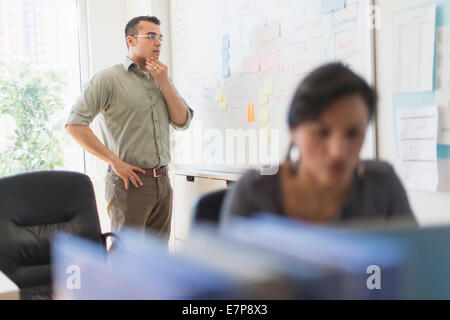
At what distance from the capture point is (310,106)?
0.87 feet

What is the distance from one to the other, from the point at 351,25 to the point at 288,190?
402 millimetres

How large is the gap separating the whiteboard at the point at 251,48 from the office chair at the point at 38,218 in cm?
68

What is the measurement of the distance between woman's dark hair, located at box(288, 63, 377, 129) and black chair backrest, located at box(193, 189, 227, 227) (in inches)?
2.8

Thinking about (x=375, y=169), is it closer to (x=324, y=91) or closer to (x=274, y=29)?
(x=324, y=91)

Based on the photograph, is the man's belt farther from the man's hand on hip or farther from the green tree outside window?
the green tree outside window

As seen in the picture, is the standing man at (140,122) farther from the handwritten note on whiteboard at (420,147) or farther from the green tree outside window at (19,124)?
the green tree outside window at (19,124)

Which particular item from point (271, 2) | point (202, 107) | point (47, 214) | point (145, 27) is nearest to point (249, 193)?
point (145, 27)

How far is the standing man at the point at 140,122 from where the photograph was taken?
0.46m

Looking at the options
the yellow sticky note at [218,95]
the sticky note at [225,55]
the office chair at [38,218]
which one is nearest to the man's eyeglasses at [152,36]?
the sticky note at [225,55]

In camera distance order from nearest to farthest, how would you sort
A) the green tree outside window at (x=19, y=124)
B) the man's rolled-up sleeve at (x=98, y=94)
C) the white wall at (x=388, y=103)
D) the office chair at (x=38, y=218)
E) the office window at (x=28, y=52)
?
the white wall at (x=388, y=103)
the man's rolled-up sleeve at (x=98, y=94)
the office chair at (x=38, y=218)
the green tree outside window at (x=19, y=124)
the office window at (x=28, y=52)

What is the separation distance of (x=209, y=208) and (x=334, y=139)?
98mm

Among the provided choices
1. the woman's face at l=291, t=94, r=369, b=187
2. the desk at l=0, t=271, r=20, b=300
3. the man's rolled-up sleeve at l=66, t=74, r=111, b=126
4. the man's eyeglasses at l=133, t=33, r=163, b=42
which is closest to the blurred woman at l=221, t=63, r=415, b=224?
the woman's face at l=291, t=94, r=369, b=187
